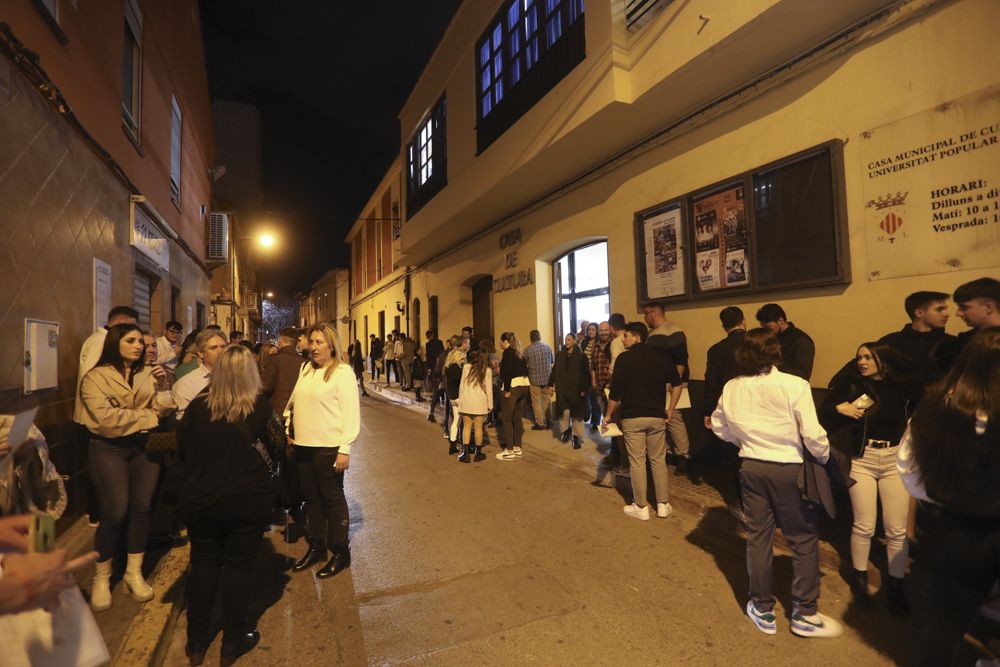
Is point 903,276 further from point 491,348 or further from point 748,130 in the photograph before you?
point 491,348

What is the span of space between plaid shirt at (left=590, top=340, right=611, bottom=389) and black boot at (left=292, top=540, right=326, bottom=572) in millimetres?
4732

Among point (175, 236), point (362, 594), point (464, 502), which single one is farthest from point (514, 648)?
point (175, 236)

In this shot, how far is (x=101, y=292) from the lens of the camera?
5.44 meters

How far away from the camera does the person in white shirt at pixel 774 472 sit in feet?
9.79

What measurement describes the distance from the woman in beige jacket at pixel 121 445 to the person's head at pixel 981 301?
5.35 metres

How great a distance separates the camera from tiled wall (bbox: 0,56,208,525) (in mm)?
3684

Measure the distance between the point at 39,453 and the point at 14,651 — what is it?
164 centimetres

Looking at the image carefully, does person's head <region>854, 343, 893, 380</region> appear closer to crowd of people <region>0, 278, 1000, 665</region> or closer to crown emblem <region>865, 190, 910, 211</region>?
crowd of people <region>0, 278, 1000, 665</region>

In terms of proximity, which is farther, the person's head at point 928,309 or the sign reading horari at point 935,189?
the sign reading horari at point 935,189

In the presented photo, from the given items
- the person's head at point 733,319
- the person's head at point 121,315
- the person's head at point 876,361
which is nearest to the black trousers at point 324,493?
the person's head at point 121,315

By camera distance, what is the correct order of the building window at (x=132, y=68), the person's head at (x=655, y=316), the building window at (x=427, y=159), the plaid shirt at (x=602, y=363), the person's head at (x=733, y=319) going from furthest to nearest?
the building window at (x=427, y=159)
the plaid shirt at (x=602, y=363)
the building window at (x=132, y=68)
the person's head at (x=655, y=316)
the person's head at (x=733, y=319)

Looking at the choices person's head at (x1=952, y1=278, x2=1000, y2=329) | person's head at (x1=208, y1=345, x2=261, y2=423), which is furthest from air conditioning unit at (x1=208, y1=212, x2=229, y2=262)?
person's head at (x1=952, y1=278, x2=1000, y2=329)

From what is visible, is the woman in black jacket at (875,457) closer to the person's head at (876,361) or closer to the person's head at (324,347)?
the person's head at (876,361)

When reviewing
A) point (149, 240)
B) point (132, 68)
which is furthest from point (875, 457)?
point (132, 68)
